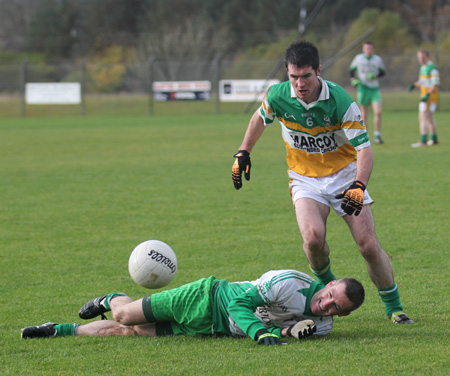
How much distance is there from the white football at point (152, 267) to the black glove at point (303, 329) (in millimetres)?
1134

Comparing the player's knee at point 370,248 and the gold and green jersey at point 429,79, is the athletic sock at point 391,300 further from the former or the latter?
the gold and green jersey at point 429,79

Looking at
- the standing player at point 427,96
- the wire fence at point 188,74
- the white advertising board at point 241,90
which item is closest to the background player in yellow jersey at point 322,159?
the standing player at point 427,96

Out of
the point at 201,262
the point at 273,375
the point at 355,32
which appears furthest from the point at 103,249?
the point at 355,32

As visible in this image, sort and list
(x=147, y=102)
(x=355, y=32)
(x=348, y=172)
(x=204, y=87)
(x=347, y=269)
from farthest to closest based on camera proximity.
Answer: (x=355, y=32) → (x=147, y=102) → (x=204, y=87) → (x=347, y=269) → (x=348, y=172)

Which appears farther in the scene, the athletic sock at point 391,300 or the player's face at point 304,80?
the athletic sock at point 391,300

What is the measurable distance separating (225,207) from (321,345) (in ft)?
18.9

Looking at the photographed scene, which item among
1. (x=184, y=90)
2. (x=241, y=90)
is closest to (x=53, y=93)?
(x=184, y=90)

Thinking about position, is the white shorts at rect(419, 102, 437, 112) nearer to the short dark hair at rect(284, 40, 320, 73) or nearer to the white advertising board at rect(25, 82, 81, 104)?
the short dark hair at rect(284, 40, 320, 73)

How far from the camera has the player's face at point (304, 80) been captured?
505 centimetres

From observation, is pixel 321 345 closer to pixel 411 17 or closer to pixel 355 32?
pixel 355 32

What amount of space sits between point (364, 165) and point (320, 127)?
1.67 ft

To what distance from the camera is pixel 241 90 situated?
3312cm

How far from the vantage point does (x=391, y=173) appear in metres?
13.2

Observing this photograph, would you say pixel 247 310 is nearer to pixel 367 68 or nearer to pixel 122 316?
pixel 122 316
